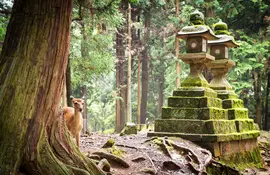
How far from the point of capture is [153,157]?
8.86 m

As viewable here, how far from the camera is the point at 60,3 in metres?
5.62

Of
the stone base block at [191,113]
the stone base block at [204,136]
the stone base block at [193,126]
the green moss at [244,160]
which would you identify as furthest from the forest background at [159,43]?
the green moss at [244,160]

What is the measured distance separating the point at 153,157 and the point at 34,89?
14.1ft

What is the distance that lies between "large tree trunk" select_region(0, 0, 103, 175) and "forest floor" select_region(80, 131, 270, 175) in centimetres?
176

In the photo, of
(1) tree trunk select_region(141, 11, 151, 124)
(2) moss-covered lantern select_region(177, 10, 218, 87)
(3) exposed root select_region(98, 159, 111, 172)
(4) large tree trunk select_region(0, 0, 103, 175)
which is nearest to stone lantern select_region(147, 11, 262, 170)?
(2) moss-covered lantern select_region(177, 10, 218, 87)

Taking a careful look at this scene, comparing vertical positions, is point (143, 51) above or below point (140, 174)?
above

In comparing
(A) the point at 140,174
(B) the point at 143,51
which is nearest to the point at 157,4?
(B) the point at 143,51

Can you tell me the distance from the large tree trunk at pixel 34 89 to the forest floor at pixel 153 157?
176 centimetres

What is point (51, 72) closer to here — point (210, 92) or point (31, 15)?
point (31, 15)

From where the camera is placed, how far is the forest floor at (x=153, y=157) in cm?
779

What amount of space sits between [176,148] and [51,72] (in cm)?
501

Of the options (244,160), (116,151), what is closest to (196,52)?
(244,160)

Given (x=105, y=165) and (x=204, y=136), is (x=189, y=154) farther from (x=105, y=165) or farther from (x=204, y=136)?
(x=105, y=165)

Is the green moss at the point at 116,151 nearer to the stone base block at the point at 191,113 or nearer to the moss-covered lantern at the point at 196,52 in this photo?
the stone base block at the point at 191,113
